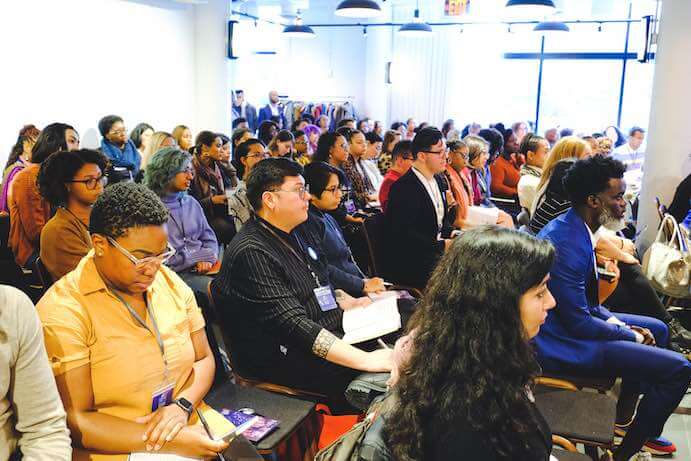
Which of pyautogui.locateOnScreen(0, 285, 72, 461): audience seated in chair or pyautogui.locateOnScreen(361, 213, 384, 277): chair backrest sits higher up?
pyautogui.locateOnScreen(0, 285, 72, 461): audience seated in chair

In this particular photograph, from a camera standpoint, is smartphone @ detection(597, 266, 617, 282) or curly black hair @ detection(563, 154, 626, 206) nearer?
curly black hair @ detection(563, 154, 626, 206)

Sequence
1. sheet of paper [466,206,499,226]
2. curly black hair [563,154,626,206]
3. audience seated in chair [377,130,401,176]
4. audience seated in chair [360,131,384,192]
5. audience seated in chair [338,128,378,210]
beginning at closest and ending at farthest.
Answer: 1. curly black hair [563,154,626,206]
2. sheet of paper [466,206,499,226]
3. audience seated in chair [338,128,378,210]
4. audience seated in chair [360,131,384,192]
5. audience seated in chair [377,130,401,176]

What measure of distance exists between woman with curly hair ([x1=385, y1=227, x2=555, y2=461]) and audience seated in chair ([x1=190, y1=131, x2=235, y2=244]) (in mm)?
4230

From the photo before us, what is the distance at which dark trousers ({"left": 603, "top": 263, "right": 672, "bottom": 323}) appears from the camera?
13.4 feet

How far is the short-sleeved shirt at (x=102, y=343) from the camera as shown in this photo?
176cm

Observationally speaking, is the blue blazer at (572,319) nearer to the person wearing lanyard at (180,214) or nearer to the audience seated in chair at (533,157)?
the person wearing lanyard at (180,214)

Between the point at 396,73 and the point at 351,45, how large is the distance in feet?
4.24

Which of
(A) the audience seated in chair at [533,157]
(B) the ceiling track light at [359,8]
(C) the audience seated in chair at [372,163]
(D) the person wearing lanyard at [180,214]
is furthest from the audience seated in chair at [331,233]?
(B) the ceiling track light at [359,8]

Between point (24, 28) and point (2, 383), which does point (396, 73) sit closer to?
point (24, 28)

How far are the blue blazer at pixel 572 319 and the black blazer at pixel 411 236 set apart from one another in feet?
4.26

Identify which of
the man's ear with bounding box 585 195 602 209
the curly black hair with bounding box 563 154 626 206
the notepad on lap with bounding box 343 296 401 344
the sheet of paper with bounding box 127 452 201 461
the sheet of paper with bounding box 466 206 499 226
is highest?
the curly black hair with bounding box 563 154 626 206

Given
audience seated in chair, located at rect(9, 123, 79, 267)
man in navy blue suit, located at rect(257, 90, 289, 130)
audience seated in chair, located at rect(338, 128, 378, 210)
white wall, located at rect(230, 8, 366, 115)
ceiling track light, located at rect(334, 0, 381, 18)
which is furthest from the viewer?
white wall, located at rect(230, 8, 366, 115)

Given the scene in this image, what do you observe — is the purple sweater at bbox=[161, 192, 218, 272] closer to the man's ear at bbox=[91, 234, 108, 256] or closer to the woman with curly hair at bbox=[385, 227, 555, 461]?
the man's ear at bbox=[91, 234, 108, 256]

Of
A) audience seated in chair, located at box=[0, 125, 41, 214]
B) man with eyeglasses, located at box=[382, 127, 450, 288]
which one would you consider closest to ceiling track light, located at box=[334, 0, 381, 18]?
audience seated in chair, located at box=[0, 125, 41, 214]
